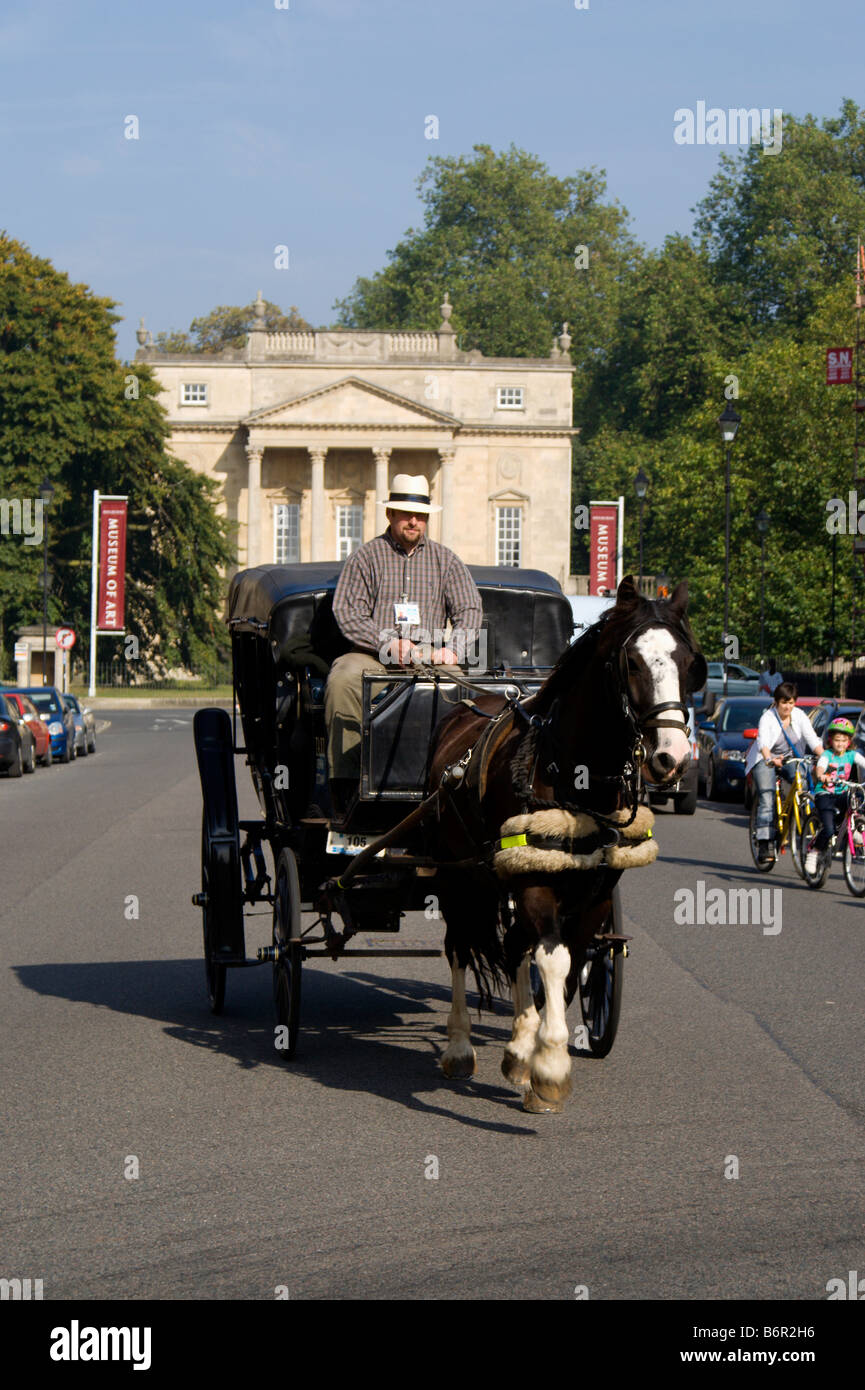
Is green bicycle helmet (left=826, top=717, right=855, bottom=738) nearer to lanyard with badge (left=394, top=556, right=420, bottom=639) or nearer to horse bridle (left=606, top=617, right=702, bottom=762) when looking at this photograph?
lanyard with badge (left=394, top=556, right=420, bottom=639)

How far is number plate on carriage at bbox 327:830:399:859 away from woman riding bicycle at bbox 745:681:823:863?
995cm

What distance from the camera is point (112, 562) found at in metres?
70.5

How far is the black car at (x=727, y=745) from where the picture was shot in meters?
28.9

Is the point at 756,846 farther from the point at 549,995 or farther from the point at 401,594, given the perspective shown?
the point at 549,995

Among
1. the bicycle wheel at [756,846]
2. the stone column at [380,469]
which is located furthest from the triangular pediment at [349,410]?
the bicycle wheel at [756,846]

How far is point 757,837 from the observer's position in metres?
17.8

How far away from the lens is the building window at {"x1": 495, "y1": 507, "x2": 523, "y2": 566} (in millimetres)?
95438

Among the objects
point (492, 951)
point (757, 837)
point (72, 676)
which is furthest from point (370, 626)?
point (72, 676)

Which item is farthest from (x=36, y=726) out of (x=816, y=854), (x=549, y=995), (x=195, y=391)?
(x=195, y=391)

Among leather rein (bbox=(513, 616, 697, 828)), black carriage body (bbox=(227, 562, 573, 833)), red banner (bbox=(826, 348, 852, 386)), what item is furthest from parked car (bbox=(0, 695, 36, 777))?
red banner (bbox=(826, 348, 852, 386))

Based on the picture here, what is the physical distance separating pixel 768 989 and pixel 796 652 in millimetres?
44339

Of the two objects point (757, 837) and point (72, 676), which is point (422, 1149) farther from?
point (72, 676)

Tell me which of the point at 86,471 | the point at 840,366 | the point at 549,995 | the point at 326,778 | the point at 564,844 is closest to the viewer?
the point at 549,995
